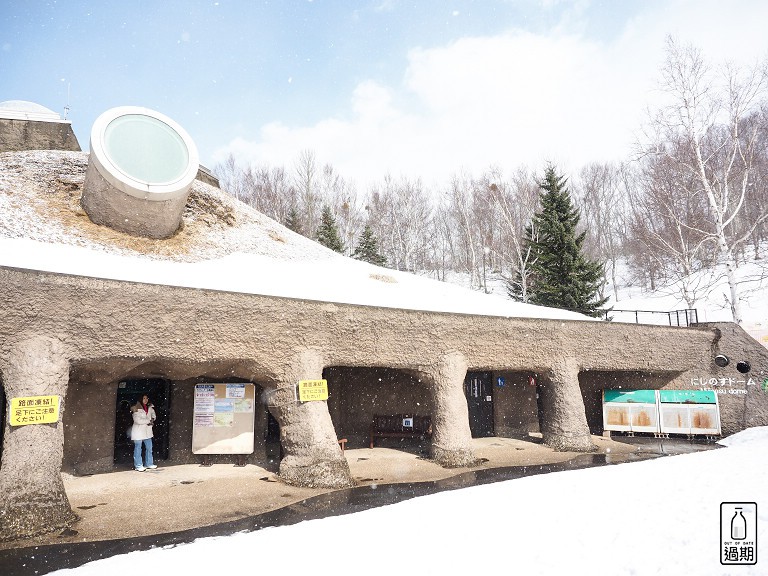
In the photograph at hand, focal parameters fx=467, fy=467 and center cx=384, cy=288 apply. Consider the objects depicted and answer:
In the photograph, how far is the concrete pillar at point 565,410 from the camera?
13.9m

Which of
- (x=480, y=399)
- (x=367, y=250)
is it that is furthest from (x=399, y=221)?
(x=480, y=399)

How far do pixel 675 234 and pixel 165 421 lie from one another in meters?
27.1

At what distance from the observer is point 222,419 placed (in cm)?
1129

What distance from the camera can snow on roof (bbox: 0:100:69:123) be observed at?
21.5 metres

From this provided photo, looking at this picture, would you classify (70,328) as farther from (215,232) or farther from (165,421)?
(215,232)

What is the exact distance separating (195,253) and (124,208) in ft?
7.88

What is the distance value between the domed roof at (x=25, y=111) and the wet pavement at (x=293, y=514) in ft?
72.2

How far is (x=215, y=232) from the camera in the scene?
1759cm

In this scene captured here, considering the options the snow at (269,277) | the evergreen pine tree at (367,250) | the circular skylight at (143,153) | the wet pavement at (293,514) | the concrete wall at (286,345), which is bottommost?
the wet pavement at (293,514)

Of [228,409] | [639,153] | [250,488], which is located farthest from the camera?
[639,153]

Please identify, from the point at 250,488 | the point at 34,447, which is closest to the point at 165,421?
the point at 250,488

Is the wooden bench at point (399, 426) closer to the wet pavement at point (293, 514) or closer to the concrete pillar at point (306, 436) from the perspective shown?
the wet pavement at point (293, 514)

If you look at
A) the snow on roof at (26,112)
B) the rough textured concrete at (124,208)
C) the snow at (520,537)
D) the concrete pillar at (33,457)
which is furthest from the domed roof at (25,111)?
the snow at (520,537)

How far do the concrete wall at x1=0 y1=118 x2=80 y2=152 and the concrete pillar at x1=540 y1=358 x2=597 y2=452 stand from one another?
2333 cm
